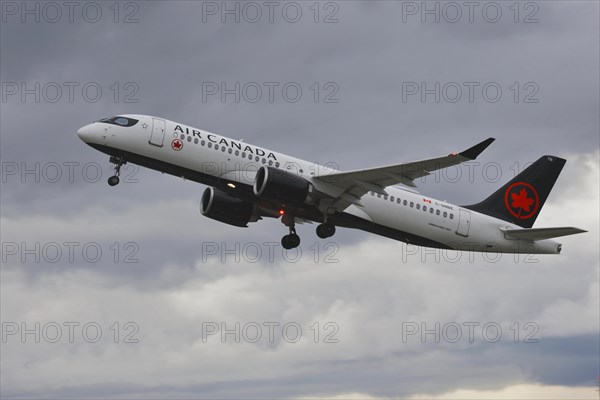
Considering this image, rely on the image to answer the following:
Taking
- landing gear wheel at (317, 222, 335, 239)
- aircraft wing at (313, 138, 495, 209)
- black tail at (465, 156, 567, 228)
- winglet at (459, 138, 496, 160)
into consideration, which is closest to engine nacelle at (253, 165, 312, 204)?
aircraft wing at (313, 138, 495, 209)

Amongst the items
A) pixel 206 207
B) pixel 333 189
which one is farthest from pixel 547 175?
pixel 206 207

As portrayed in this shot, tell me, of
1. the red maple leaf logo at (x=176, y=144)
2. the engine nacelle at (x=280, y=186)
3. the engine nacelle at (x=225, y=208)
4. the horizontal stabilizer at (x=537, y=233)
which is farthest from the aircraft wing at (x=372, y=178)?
the horizontal stabilizer at (x=537, y=233)

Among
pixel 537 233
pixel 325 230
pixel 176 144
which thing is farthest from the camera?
pixel 537 233

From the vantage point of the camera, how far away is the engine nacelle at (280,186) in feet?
167

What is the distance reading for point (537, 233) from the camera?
2256 inches

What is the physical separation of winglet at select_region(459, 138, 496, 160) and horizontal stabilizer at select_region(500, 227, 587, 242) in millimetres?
11328

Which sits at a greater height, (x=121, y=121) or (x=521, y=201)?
(x=121, y=121)

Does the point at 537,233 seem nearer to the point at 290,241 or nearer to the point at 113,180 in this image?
the point at 290,241

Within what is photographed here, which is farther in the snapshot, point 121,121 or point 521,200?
point 521,200

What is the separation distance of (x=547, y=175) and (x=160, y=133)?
26.0 metres

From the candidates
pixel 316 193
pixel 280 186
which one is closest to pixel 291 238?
pixel 316 193

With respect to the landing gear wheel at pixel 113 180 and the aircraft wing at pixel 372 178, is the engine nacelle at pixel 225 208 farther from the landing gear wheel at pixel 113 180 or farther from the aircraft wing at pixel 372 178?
the landing gear wheel at pixel 113 180

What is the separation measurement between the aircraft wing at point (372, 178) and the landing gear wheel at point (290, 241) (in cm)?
530

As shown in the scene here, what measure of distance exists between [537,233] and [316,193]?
13.8 metres
